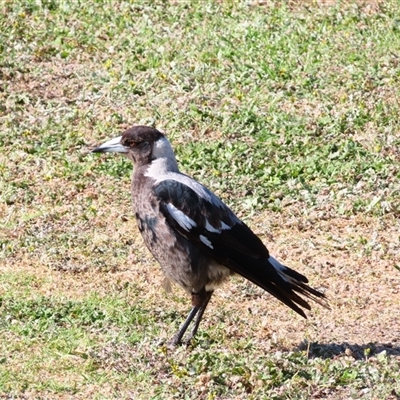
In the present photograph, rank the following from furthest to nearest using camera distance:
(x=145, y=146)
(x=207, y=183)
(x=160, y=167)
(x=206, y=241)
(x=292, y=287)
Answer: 1. (x=207, y=183)
2. (x=145, y=146)
3. (x=160, y=167)
4. (x=292, y=287)
5. (x=206, y=241)

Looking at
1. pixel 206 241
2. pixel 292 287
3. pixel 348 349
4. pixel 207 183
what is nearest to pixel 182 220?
pixel 206 241

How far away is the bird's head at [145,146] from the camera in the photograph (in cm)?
651

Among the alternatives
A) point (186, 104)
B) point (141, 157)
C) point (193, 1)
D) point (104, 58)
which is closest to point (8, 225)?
point (141, 157)

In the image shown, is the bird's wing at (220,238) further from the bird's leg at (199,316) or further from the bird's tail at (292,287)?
the bird's leg at (199,316)

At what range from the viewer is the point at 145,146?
6.54m

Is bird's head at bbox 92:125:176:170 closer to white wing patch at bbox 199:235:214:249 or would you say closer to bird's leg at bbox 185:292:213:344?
white wing patch at bbox 199:235:214:249

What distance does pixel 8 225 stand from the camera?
7816 millimetres

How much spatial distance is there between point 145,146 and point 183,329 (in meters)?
1.18

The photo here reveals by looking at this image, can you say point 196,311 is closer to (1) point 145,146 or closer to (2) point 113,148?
(1) point 145,146

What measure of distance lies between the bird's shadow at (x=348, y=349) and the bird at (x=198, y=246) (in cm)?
24

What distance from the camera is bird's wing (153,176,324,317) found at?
608 cm

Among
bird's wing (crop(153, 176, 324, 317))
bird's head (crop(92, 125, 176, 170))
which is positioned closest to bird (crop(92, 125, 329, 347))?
bird's wing (crop(153, 176, 324, 317))

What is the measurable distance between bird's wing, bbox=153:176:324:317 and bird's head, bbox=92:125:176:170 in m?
0.33

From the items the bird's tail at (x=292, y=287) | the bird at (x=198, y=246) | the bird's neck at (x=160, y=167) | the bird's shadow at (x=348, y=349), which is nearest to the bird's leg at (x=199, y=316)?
the bird at (x=198, y=246)
